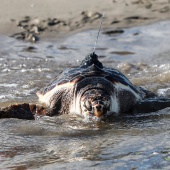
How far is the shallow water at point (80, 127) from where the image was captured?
332cm

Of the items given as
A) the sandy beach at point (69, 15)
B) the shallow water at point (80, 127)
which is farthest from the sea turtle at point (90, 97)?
the sandy beach at point (69, 15)

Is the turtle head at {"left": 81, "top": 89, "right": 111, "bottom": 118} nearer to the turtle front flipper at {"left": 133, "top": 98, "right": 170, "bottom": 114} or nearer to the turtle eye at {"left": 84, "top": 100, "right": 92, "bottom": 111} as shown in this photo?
the turtle eye at {"left": 84, "top": 100, "right": 92, "bottom": 111}

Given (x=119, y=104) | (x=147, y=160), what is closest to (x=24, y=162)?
(x=147, y=160)

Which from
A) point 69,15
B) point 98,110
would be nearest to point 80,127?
point 98,110

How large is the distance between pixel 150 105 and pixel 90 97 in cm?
73

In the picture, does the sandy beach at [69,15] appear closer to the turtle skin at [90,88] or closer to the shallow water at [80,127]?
the shallow water at [80,127]

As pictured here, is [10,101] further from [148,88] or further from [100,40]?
[100,40]

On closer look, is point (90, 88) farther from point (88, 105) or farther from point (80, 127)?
point (80, 127)

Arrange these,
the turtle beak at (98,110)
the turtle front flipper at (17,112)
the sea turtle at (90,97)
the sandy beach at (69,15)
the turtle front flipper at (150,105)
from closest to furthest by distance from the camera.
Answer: the turtle beak at (98,110) → the sea turtle at (90,97) → the turtle front flipper at (17,112) → the turtle front flipper at (150,105) → the sandy beach at (69,15)

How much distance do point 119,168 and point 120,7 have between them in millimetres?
7177

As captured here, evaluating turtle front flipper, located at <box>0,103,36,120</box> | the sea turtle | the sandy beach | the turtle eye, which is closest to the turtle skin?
the sea turtle

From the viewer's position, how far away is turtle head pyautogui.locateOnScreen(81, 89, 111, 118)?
4434 millimetres

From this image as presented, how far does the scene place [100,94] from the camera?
4.54 m

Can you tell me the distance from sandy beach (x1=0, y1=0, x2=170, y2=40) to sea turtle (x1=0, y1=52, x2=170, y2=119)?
3.99 meters
